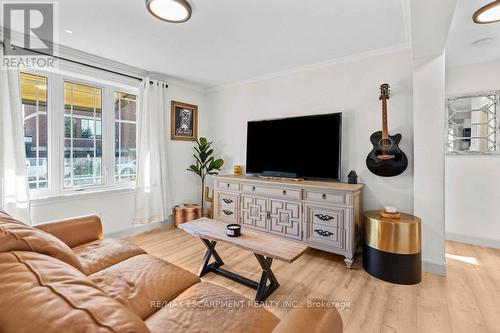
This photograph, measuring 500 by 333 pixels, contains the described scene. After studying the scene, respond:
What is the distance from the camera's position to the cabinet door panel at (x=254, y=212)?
302cm

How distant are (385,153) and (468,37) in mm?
1435

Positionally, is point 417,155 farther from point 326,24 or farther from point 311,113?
point 326,24

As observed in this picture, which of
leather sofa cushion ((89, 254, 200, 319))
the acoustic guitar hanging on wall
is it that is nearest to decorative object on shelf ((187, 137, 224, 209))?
the acoustic guitar hanging on wall

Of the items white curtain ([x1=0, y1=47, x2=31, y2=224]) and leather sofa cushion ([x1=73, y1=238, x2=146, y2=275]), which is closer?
leather sofa cushion ([x1=73, y1=238, x2=146, y2=275])

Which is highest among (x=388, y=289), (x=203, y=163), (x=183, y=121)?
(x=183, y=121)

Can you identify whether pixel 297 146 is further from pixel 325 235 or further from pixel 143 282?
pixel 143 282

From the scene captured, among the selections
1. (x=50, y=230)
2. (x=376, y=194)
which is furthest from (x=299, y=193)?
(x=50, y=230)

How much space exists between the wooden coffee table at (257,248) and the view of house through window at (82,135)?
1.91m

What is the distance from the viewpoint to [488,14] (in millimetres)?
1880

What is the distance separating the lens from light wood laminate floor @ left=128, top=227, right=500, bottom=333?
1647mm

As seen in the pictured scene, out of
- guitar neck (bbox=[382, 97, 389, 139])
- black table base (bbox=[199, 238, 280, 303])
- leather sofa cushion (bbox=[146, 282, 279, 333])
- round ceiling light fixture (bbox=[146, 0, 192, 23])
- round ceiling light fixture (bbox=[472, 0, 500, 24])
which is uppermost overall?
round ceiling light fixture (bbox=[146, 0, 192, 23])

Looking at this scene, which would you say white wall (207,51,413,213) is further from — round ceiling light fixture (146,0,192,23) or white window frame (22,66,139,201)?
white window frame (22,66,139,201)

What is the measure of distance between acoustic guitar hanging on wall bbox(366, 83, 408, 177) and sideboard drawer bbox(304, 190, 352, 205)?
0.53 meters

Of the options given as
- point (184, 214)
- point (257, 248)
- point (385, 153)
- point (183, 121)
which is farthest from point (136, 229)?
point (385, 153)
